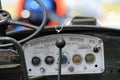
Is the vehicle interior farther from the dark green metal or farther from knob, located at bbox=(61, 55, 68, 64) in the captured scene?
the dark green metal

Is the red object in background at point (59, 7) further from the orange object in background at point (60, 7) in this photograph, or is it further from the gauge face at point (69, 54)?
the gauge face at point (69, 54)

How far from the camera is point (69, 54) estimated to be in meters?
2.41

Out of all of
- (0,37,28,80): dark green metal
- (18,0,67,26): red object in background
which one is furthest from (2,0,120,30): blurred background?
(0,37,28,80): dark green metal

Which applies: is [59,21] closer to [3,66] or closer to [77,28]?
[77,28]

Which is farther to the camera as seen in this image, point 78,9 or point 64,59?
point 78,9

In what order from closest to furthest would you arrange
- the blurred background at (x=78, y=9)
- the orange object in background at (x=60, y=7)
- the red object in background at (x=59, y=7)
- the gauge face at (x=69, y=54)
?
1. the gauge face at (x=69, y=54)
2. the blurred background at (x=78, y=9)
3. the red object in background at (x=59, y=7)
4. the orange object in background at (x=60, y=7)

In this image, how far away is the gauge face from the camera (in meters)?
2.39

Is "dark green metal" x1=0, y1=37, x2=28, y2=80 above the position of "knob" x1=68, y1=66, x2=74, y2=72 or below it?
above

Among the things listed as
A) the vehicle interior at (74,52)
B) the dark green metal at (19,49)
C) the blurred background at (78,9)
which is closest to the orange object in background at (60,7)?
the blurred background at (78,9)

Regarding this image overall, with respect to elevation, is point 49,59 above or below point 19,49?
below

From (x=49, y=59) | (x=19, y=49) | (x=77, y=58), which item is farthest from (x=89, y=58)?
(x=19, y=49)

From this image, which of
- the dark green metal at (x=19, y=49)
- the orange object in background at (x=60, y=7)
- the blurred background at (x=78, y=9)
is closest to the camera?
the dark green metal at (x=19, y=49)

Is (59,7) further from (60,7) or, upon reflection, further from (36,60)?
(36,60)

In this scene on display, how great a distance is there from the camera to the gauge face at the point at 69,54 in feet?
7.84
